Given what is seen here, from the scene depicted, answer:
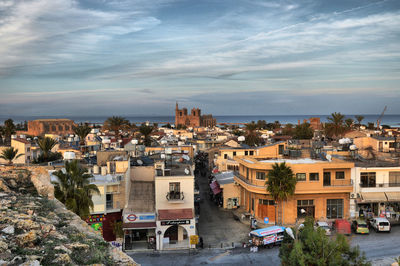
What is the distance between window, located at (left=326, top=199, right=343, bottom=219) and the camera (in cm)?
3044

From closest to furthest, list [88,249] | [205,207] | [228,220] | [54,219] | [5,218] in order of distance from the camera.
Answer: [88,249]
[5,218]
[54,219]
[228,220]
[205,207]

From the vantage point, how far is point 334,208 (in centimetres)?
3047

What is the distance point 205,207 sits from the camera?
36.2 metres

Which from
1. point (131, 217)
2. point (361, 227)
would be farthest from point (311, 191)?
point (131, 217)

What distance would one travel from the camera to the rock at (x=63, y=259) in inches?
212

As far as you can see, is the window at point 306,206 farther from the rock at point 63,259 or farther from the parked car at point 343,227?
the rock at point 63,259

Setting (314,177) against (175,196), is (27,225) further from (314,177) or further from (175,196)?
(314,177)

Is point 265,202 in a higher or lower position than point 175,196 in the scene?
lower

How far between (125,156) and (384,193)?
21852mm

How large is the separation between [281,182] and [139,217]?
10878 millimetres

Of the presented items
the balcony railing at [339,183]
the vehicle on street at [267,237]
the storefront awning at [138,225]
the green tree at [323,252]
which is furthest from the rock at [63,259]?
the balcony railing at [339,183]

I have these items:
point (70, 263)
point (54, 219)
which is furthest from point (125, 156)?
point (70, 263)

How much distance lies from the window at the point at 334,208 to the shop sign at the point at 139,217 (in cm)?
1438

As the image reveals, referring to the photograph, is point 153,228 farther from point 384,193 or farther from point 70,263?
point 70,263
